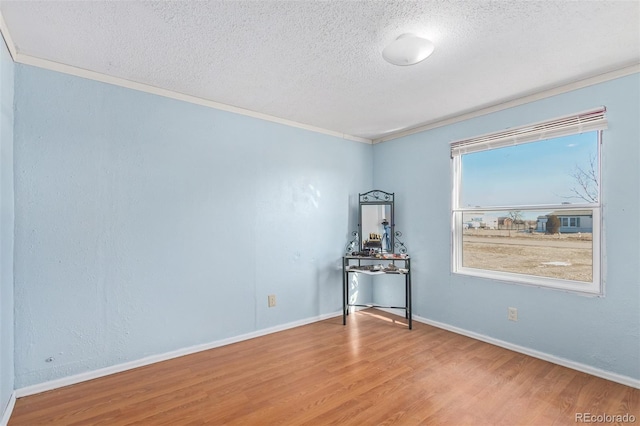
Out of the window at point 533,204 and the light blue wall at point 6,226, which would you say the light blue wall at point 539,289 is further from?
the light blue wall at point 6,226

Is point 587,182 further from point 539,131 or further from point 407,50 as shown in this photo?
point 407,50

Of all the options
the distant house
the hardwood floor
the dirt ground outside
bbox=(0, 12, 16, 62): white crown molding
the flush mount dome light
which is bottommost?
the hardwood floor

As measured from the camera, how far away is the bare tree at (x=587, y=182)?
2.33 m

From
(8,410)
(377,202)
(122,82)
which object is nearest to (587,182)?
(377,202)

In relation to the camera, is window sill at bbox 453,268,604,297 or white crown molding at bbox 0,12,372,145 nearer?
white crown molding at bbox 0,12,372,145

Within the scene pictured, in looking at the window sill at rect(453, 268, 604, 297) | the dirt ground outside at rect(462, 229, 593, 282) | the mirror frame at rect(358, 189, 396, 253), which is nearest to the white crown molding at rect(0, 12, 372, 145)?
the mirror frame at rect(358, 189, 396, 253)

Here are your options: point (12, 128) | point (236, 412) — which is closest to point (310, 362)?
point (236, 412)

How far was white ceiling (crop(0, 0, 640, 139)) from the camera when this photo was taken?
1571 millimetres

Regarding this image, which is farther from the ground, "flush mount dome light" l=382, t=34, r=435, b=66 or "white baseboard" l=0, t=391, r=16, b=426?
"flush mount dome light" l=382, t=34, r=435, b=66

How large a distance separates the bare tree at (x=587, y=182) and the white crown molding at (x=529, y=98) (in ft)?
1.91

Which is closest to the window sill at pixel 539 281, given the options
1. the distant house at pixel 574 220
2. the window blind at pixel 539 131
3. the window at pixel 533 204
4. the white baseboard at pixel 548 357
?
the window at pixel 533 204

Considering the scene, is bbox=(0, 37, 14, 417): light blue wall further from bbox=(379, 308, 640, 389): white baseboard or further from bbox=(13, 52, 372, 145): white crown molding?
bbox=(379, 308, 640, 389): white baseboard

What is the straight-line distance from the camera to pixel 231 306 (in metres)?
2.88

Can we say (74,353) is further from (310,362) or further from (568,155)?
(568,155)
